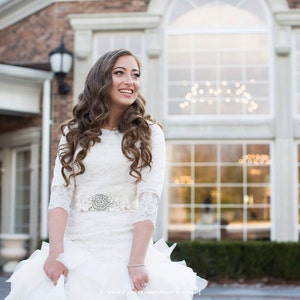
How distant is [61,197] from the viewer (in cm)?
214

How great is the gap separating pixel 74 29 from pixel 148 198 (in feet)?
25.7

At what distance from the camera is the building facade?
934cm

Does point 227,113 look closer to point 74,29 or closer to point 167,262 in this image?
point 74,29

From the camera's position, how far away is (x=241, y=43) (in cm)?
960

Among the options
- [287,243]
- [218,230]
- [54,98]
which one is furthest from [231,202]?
[54,98]

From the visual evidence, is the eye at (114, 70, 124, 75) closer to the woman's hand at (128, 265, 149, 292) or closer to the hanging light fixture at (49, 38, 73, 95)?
the woman's hand at (128, 265, 149, 292)

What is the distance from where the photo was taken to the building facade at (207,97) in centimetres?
934

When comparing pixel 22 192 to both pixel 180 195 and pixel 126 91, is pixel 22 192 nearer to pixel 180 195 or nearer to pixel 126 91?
pixel 180 195

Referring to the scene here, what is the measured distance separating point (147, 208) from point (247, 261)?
6810 millimetres

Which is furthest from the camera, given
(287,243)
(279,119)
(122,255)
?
(279,119)

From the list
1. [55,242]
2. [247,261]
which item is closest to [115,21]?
[247,261]

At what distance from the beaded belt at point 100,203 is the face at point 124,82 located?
0.34 meters

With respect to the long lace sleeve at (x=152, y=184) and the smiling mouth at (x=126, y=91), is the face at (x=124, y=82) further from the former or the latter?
the long lace sleeve at (x=152, y=184)

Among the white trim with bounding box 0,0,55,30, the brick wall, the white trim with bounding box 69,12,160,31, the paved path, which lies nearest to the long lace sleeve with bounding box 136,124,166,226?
the paved path
